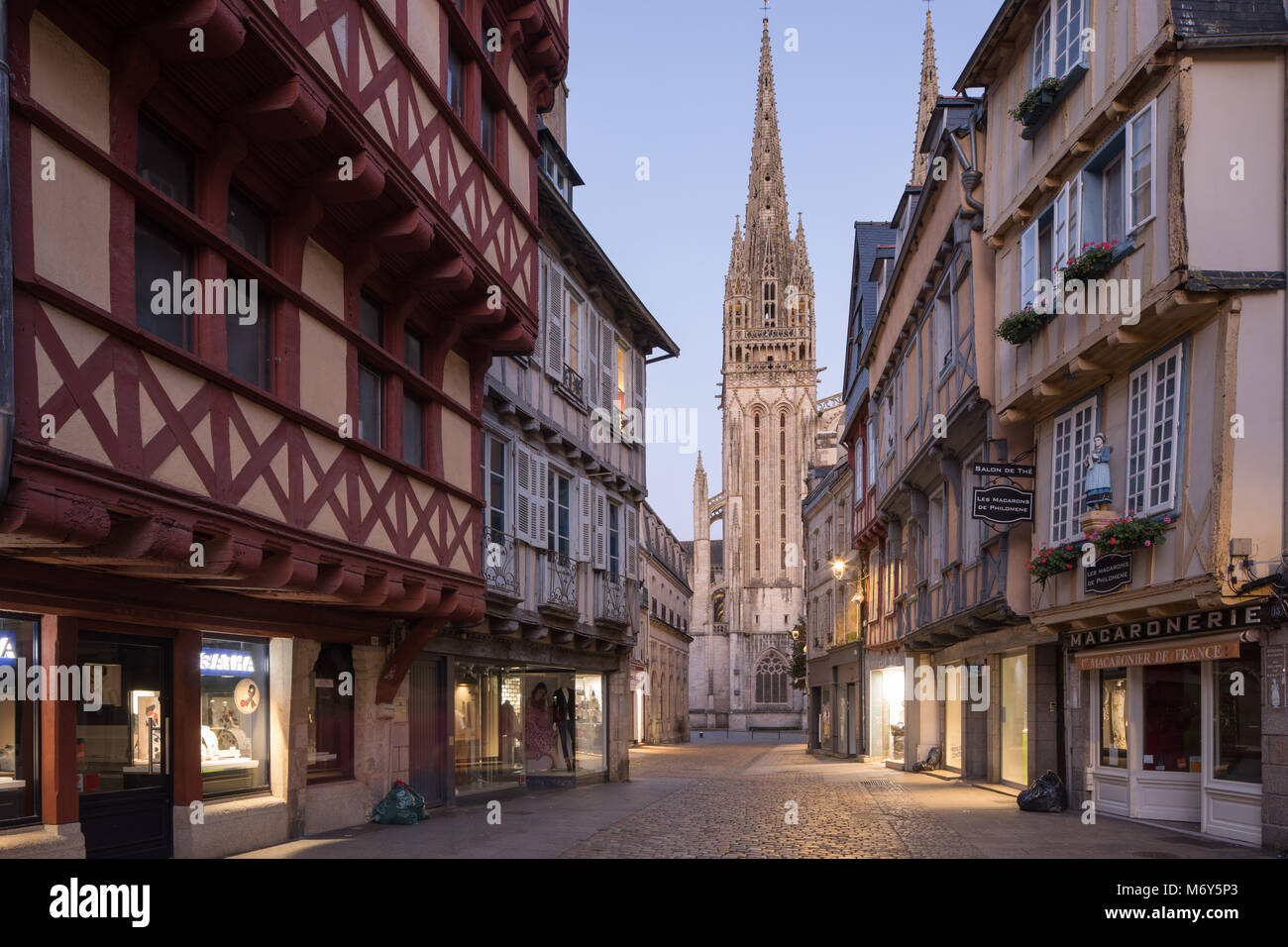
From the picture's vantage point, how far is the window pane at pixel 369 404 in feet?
42.4

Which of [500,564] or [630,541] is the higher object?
[630,541]

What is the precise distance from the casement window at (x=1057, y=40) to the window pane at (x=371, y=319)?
27.9ft

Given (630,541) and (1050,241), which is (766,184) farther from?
(1050,241)

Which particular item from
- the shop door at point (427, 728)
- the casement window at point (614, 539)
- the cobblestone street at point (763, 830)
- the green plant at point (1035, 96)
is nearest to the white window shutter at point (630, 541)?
the casement window at point (614, 539)

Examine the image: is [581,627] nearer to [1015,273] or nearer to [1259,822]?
[1015,273]

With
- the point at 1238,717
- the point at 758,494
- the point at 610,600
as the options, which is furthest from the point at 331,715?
the point at 758,494

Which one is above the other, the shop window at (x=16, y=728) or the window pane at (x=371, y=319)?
the window pane at (x=371, y=319)

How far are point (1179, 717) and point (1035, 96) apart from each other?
24.9 ft

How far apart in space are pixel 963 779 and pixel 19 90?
20243 mm

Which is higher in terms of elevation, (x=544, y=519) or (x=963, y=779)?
(x=544, y=519)

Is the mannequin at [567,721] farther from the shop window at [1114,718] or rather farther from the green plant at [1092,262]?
the green plant at [1092,262]

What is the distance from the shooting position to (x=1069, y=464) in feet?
51.3

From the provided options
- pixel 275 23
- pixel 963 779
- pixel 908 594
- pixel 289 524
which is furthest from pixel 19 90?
pixel 908 594
